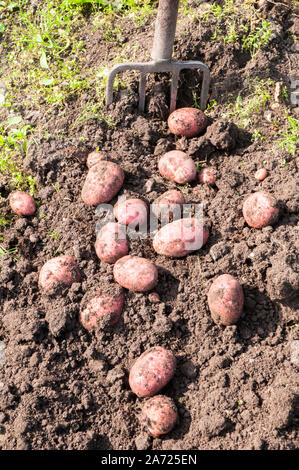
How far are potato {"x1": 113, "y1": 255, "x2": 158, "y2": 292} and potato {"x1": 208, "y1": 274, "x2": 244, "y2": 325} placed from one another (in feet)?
1.04

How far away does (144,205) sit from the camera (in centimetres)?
278

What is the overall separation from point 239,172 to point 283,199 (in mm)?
366

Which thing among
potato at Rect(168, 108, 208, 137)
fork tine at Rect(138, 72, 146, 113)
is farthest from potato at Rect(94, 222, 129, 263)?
fork tine at Rect(138, 72, 146, 113)

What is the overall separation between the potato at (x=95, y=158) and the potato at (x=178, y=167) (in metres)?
0.35

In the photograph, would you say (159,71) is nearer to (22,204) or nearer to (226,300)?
(22,204)

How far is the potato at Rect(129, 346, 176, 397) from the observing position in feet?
7.60

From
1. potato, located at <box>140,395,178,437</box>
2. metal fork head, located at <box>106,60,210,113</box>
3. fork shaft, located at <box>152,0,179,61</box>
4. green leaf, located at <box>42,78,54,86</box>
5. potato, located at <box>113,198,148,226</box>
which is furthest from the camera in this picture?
green leaf, located at <box>42,78,54,86</box>

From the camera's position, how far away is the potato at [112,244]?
2633 mm

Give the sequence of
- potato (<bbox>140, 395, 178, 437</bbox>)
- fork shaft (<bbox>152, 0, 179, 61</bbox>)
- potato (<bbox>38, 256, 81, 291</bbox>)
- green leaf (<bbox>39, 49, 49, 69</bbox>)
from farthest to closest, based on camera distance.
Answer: green leaf (<bbox>39, 49, 49, 69</bbox>), fork shaft (<bbox>152, 0, 179, 61</bbox>), potato (<bbox>38, 256, 81, 291</bbox>), potato (<bbox>140, 395, 178, 437</bbox>)

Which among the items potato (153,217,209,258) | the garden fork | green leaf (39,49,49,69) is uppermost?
the garden fork

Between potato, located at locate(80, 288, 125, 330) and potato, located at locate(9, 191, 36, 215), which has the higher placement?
potato, located at locate(9, 191, 36, 215)

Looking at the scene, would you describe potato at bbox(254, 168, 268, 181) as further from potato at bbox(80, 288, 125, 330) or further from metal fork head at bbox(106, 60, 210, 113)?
potato at bbox(80, 288, 125, 330)

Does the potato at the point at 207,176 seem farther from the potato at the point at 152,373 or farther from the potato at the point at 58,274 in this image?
the potato at the point at 152,373

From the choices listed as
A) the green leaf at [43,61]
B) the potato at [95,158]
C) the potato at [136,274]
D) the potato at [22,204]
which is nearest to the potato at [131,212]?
the potato at [136,274]
